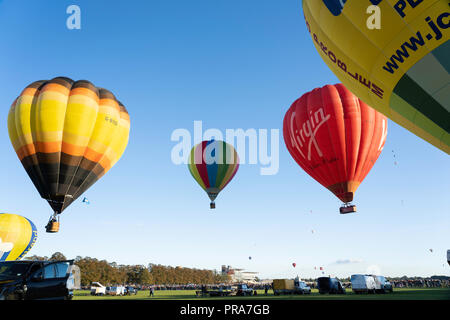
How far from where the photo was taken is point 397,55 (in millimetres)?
10617

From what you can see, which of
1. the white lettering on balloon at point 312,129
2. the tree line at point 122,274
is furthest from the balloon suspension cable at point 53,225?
the tree line at point 122,274

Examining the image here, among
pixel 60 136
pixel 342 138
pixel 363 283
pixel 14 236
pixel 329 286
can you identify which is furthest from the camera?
pixel 14 236

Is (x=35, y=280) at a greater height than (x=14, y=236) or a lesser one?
greater

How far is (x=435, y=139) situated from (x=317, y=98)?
1127 centimetres

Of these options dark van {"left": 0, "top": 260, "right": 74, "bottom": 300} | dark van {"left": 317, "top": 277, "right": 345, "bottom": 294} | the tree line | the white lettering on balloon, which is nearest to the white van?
dark van {"left": 317, "top": 277, "right": 345, "bottom": 294}

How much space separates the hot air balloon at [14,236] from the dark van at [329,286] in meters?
32.3

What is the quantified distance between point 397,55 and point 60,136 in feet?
64.7

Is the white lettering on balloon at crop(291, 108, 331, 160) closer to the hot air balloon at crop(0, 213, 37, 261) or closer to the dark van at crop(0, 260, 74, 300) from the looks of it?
the dark van at crop(0, 260, 74, 300)

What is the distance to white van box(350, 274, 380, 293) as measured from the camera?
82.4ft

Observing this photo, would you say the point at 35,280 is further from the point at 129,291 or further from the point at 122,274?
the point at 122,274

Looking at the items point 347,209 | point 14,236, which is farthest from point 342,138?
point 14,236

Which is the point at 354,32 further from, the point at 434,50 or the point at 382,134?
the point at 382,134

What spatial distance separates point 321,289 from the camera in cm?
2753

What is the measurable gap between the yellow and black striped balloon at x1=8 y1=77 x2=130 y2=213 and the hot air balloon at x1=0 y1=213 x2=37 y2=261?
1698cm
